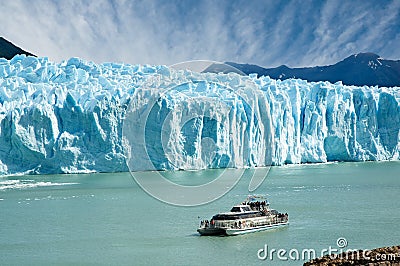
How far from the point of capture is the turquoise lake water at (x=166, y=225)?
10.3 metres

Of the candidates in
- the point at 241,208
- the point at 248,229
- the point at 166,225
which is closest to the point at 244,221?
the point at 248,229

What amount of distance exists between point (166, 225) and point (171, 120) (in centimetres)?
1696

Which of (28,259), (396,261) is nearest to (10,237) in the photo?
(28,259)

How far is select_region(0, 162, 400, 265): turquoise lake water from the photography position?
1034cm

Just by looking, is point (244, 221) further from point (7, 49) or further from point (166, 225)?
point (7, 49)

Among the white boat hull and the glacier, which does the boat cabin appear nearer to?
the white boat hull

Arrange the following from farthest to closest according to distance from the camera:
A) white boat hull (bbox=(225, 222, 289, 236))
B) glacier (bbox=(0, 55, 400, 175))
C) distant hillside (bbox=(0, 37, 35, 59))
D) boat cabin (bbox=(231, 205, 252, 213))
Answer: distant hillside (bbox=(0, 37, 35, 59)), glacier (bbox=(0, 55, 400, 175)), boat cabin (bbox=(231, 205, 252, 213)), white boat hull (bbox=(225, 222, 289, 236))

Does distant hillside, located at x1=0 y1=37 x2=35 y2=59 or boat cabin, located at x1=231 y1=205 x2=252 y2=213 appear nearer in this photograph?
boat cabin, located at x1=231 y1=205 x2=252 y2=213

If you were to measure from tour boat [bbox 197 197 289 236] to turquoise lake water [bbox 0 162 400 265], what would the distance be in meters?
0.25

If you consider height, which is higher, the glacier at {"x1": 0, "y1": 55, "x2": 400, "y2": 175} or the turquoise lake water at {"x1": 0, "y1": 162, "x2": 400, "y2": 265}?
the glacier at {"x1": 0, "y1": 55, "x2": 400, "y2": 175}

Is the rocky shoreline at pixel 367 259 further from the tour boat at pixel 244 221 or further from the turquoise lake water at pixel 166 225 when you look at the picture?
the tour boat at pixel 244 221

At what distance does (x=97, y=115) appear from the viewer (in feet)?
93.3

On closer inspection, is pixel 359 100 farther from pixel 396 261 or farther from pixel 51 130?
pixel 396 261

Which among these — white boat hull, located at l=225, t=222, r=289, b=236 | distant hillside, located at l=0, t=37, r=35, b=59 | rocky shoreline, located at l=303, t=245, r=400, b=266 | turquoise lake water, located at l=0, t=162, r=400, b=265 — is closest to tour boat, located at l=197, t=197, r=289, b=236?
white boat hull, located at l=225, t=222, r=289, b=236
